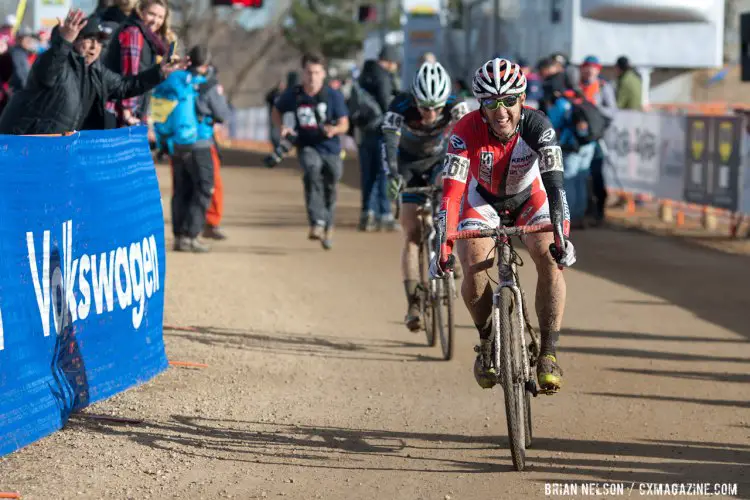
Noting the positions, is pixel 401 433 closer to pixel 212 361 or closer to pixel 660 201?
pixel 212 361

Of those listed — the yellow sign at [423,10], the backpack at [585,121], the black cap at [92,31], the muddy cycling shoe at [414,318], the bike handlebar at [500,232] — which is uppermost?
the yellow sign at [423,10]

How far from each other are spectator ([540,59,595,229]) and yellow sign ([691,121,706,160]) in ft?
4.38

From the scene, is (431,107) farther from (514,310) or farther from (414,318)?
(514,310)

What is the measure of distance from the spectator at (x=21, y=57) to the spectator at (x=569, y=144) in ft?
20.8

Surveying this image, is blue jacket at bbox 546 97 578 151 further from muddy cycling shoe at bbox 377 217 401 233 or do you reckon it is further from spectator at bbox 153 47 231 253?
spectator at bbox 153 47 231 253

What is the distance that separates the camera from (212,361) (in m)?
10.2

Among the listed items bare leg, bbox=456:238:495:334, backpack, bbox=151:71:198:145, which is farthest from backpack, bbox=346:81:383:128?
bare leg, bbox=456:238:495:334

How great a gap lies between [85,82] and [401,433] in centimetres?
337

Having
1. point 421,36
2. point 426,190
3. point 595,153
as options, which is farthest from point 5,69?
point 421,36

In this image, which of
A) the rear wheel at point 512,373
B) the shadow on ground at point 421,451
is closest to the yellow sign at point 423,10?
the shadow on ground at point 421,451

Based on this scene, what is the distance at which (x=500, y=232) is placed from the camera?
743cm

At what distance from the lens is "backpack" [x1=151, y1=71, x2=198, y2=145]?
1576 centimetres

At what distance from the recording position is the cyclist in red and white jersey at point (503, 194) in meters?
7.50

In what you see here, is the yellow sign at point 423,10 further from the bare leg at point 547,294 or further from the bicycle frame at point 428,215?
the bare leg at point 547,294
